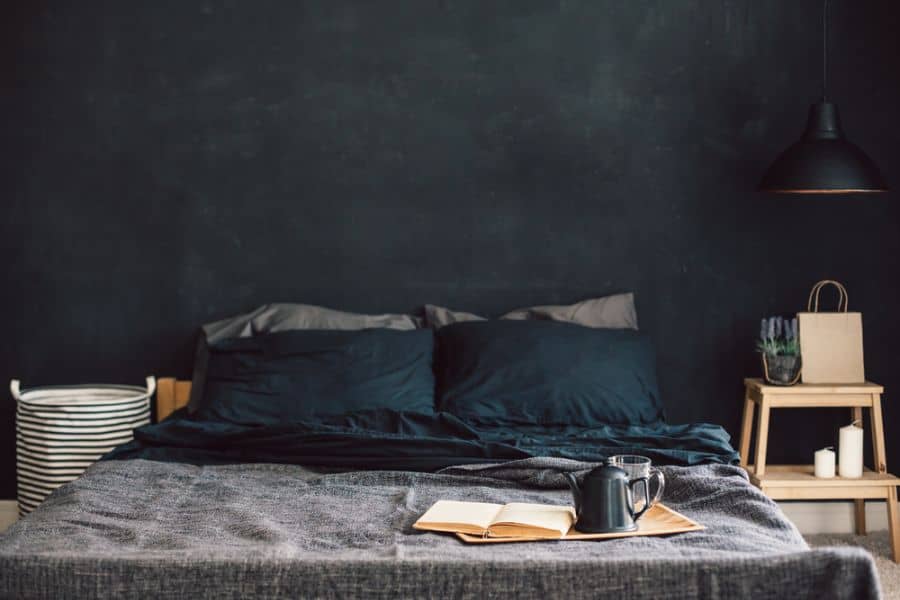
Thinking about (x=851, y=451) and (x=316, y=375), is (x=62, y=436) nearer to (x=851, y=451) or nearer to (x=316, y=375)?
(x=316, y=375)

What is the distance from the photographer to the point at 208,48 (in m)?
4.16

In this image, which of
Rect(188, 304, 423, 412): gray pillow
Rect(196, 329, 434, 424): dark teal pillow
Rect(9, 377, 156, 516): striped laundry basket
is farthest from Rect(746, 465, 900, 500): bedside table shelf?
Rect(9, 377, 156, 516): striped laundry basket

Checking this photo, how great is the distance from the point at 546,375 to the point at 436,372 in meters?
0.47

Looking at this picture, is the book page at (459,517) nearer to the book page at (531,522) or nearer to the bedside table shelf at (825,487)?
the book page at (531,522)

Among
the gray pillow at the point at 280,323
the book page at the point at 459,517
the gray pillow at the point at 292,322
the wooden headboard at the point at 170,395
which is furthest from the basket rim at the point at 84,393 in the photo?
the book page at the point at 459,517

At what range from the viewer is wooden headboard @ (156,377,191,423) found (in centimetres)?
418

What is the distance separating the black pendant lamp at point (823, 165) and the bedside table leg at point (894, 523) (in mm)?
1132

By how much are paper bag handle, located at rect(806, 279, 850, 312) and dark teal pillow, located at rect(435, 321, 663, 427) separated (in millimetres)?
762

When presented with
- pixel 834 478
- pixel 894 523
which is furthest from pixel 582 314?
pixel 894 523

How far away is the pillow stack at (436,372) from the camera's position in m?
3.59

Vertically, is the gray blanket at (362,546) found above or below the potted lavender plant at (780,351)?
below

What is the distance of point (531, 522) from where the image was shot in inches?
88.9

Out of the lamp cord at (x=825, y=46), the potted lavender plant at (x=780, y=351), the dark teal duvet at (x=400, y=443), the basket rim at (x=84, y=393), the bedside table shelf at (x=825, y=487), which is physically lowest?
the bedside table shelf at (x=825, y=487)

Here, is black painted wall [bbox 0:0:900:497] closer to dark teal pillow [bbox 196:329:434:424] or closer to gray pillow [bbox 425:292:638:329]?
gray pillow [bbox 425:292:638:329]
